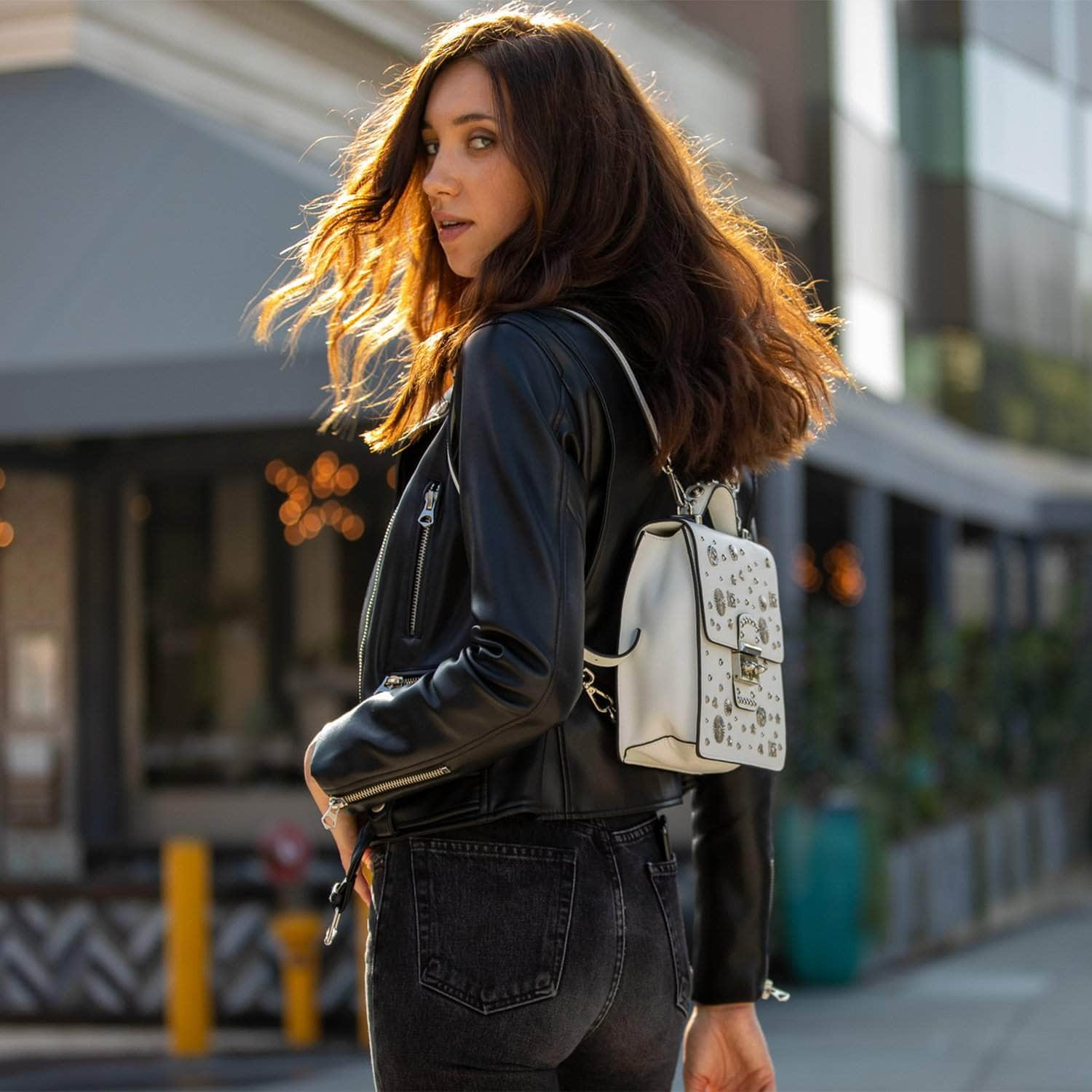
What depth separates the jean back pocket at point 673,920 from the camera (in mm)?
2047

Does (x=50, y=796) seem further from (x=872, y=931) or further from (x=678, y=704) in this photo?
(x=678, y=704)

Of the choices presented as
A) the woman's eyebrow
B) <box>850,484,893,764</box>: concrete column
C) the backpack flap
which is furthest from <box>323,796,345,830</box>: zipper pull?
<box>850,484,893,764</box>: concrete column

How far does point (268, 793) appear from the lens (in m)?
11.4

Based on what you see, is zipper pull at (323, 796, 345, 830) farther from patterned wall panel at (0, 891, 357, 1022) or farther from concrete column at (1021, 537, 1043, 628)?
concrete column at (1021, 537, 1043, 628)

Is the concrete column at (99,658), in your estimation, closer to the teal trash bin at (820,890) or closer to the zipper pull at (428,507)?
the teal trash bin at (820,890)

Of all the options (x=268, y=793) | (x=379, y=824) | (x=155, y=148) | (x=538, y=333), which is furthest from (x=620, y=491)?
(x=268, y=793)

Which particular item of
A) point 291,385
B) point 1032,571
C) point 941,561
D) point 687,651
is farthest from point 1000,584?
point 687,651

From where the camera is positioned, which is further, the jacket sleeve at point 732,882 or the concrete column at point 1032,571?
the concrete column at point 1032,571

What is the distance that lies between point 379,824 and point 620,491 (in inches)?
17.3

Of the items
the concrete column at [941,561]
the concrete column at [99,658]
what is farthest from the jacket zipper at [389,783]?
the concrete column at [941,561]

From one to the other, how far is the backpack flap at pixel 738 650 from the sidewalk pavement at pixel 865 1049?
14.9 feet

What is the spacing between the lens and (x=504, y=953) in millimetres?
1885

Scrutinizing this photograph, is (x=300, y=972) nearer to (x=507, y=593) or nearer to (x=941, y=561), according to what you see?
(x=507, y=593)

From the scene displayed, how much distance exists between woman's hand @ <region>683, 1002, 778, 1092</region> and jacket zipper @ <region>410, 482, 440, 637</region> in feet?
2.12
